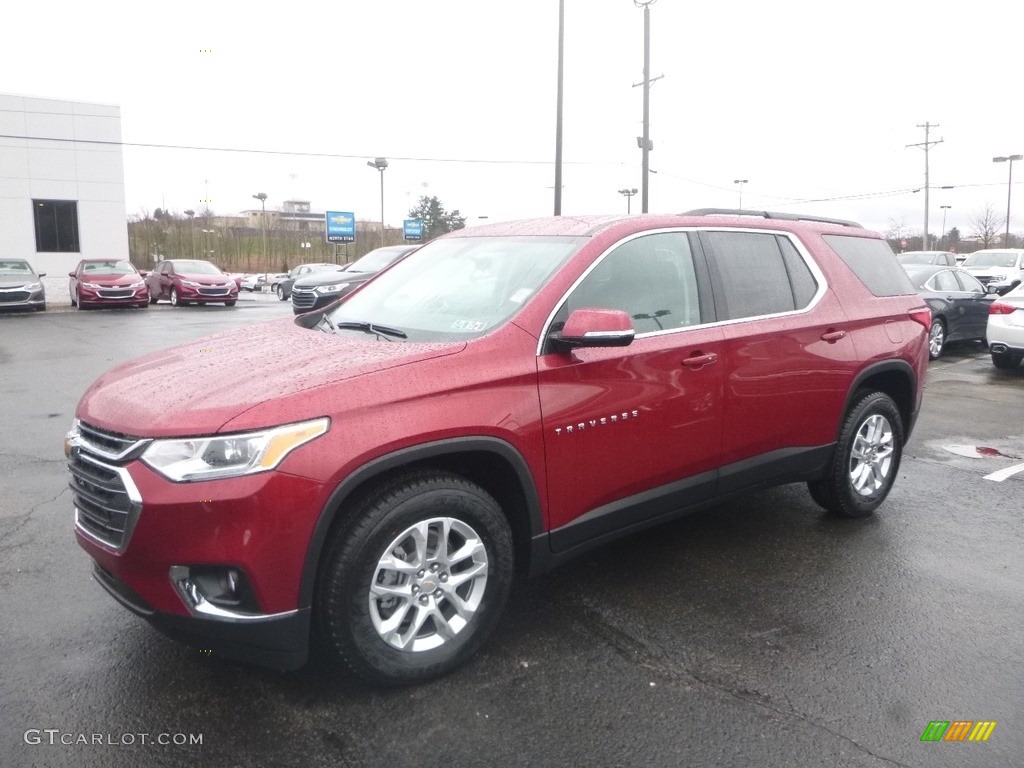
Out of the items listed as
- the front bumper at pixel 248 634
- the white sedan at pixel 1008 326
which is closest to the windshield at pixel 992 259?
the white sedan at pixel 1008 326

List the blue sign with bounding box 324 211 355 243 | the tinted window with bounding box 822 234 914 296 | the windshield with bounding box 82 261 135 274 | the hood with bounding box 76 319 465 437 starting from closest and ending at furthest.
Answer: the hood with bounding box 76 319 465 437, the tinted window with bounding box 822 234 914 296, the windshield with bounding box 82 261 135 274, the blue sign with bounding box 324 211 355 243

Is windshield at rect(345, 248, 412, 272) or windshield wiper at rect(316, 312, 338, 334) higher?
windshield at rect(345, 248, 412, 272)

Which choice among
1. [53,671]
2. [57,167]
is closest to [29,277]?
[57,167]

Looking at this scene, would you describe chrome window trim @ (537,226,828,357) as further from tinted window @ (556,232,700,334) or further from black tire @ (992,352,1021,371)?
black tire @ (992,352,1021,371)

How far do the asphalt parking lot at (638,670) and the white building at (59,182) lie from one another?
97.5 feet

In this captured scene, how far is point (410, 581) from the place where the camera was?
9.86ft

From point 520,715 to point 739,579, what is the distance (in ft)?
5.45

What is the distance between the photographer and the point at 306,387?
280 centimetres

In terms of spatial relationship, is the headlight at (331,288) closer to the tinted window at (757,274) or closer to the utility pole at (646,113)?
the utility pole at (646,113)

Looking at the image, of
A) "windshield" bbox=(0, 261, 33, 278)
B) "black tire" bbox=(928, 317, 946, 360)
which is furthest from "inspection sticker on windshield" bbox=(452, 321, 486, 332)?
"windshield" bbox=(0, 261, 33, 278)

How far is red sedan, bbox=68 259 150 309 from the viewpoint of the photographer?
2177 cm

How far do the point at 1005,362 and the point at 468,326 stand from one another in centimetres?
1146

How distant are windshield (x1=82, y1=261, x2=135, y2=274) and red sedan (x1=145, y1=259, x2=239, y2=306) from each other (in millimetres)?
1424

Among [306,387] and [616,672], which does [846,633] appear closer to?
[616,672]
